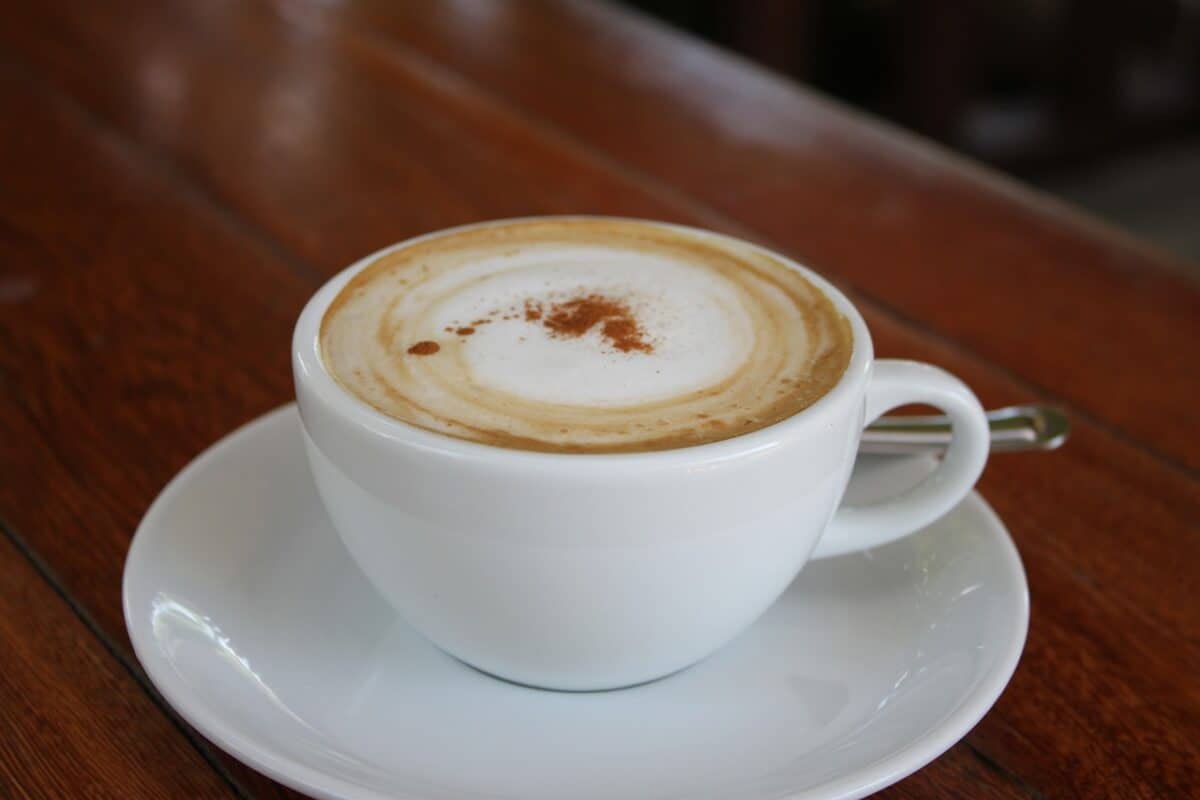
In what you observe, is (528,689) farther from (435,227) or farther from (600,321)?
(435,227)

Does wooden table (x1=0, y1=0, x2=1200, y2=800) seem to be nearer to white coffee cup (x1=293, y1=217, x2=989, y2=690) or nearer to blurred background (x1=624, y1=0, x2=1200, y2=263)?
white coffee cup (x1=293, y1=217, x2=989, y2=690)

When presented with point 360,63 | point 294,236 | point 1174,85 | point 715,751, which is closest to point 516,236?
point 715,751

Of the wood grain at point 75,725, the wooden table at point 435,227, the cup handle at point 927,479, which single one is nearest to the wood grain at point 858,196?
the wooden table at point 435,227

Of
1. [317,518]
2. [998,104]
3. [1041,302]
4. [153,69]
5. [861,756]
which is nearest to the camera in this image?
[861,756]

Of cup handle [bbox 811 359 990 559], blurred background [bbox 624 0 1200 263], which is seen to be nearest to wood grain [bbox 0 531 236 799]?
cup handle [bbox 811 359 990 559]

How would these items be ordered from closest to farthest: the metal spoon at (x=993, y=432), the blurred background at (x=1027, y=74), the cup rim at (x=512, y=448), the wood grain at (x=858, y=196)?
the cup rim at (x=512, y=448), the metal spoon at (x=993, y=432), the wood grain at (x=858, y=196), the blurred background at (x=1027, y=74)

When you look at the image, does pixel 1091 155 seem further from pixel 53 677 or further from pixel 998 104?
pixel 53 677

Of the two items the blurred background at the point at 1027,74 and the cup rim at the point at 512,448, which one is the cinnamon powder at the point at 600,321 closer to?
the cup rim at the point at 512,448
